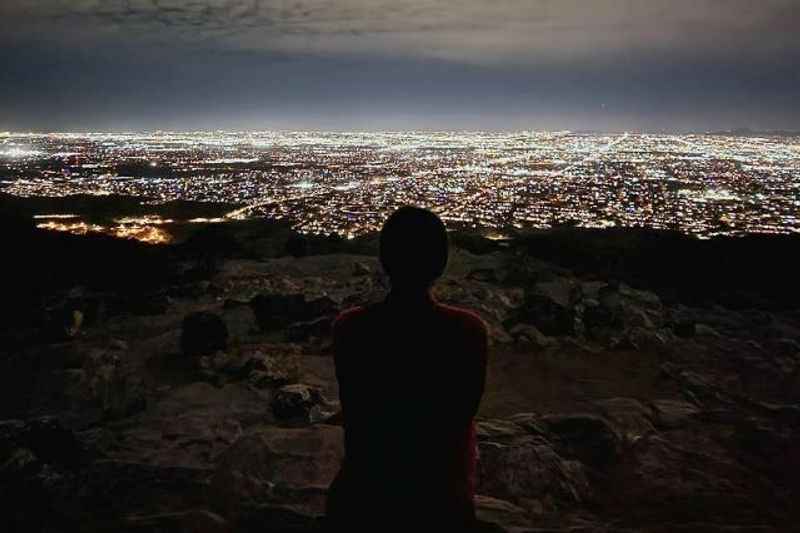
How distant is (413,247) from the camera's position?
222 centimetres

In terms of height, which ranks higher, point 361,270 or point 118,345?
point 361,270

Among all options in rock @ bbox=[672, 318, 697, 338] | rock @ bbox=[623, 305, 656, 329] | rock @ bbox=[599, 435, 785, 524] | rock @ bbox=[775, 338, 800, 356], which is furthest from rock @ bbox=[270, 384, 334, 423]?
rock @ bbox=[775, 338, 800, 356]

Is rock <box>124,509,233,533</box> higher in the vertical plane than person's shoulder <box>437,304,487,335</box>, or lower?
lower

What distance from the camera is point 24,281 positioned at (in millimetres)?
14297

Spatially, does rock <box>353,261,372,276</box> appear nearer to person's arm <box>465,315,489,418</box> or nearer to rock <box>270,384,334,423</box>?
rock <box>270,384,334,423</box>

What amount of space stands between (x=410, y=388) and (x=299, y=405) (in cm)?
501

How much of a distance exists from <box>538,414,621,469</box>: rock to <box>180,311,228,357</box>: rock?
5746 millimetres

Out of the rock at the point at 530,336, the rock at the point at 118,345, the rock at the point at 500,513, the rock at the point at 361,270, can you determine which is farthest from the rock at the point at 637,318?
the rock at the point at 118,345

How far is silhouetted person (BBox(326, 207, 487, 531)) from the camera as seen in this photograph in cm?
226

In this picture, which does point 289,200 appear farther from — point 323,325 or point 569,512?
point 569,512

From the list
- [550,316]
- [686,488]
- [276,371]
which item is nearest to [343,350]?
[686,488]

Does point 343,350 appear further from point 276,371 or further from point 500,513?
point 276,371

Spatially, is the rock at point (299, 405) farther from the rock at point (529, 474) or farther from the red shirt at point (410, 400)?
the red shirt at point (410, 400)

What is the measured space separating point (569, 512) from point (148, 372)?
6646mm
